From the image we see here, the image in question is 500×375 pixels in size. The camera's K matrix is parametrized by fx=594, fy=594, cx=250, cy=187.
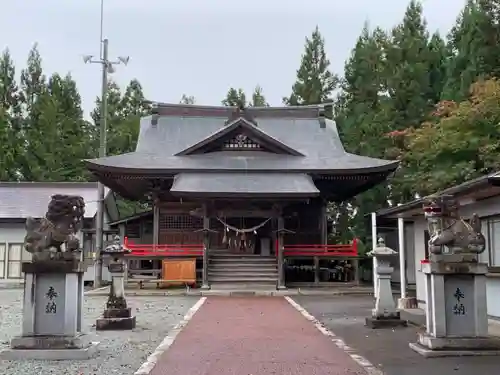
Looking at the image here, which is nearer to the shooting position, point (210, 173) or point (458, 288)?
point (458, 288)

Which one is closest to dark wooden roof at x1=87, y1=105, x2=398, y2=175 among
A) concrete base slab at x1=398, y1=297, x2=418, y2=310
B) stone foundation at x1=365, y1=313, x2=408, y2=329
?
concrete base slab at x1=398, y1=297, x2=418, y2=310

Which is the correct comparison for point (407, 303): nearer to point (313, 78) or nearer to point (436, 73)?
point (436, 73)

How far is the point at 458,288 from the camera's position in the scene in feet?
28.8

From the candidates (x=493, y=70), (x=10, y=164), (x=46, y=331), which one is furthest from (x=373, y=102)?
(x=46, y=331)

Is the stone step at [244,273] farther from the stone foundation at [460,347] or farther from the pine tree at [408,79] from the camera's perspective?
the stone foundation at [460,347]

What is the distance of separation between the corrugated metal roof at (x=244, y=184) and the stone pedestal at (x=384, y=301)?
10689 millimetres

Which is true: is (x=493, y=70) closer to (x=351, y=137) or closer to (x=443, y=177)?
(x=443, y=177)

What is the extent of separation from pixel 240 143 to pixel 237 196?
5163 millimetres

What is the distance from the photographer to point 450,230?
8.99m

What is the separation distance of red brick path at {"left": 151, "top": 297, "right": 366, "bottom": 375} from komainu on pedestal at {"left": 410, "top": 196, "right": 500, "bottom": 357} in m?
1.42

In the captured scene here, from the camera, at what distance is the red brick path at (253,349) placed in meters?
7.62

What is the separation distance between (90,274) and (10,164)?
54.4ft

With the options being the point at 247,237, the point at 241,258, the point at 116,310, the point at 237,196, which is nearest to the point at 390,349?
the point at 116,310

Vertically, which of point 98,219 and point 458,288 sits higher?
point 98,219
